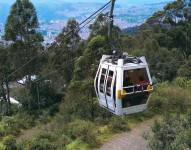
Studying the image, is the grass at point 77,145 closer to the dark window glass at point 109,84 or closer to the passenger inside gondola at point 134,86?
the dark window glass at point 109,84

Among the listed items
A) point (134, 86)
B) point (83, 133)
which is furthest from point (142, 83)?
point (83, 133)

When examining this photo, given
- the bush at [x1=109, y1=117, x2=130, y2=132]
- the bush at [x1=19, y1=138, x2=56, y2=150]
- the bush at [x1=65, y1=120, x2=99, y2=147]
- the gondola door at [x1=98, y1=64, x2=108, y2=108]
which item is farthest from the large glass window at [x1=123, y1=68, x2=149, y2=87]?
the bush at [x1=109, y1=117, x2=130, y2=132]

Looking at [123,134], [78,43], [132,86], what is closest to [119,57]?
[132,86]

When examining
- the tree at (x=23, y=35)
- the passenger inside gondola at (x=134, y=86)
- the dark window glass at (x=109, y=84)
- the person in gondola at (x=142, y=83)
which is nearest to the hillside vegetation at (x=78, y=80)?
the tree at (x=23, y=35)

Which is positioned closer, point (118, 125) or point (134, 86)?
point (134, 86)

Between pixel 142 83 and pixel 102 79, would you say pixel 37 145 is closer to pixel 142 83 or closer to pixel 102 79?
pixel 102 79

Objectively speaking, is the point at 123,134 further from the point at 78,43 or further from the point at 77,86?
the point at 78,43

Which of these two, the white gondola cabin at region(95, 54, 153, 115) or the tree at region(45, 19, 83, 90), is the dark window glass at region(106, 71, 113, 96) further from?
the tree at region(45, 19, 83, 90)
